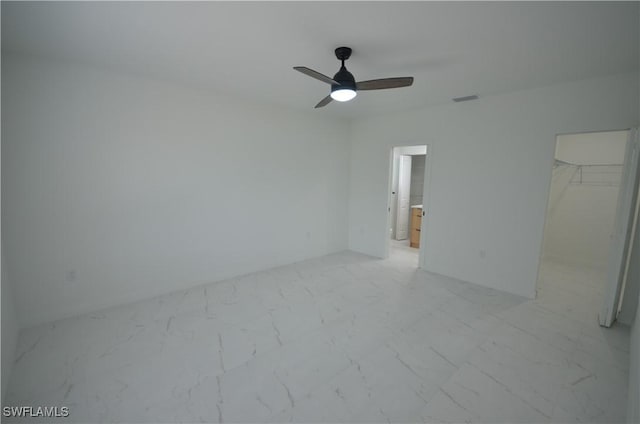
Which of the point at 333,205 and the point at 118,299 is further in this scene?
the point at 333,205

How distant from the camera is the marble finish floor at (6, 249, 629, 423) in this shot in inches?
68.3

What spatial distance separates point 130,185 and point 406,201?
5341 mm

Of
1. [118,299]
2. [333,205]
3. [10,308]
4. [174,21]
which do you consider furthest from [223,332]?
[333,205]

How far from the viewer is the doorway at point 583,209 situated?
4289 millimetres

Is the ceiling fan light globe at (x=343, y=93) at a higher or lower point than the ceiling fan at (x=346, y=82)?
lower

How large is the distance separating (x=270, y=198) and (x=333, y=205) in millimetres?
1364

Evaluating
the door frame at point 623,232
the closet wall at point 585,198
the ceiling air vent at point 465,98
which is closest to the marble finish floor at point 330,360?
the door frame at point 623,232

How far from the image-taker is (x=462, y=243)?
391 cm

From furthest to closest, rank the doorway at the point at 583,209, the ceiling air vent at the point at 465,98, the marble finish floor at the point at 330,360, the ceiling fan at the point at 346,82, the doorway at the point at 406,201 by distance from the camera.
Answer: the doorway at the point at 406,201, the doorway at the point at 583,209, the ceiling air vent at the point at 465,98, the ceiling fan at the point at 346,82, the marble finish floor at the point at 330,360

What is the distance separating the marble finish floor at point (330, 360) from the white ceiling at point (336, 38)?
249 cm

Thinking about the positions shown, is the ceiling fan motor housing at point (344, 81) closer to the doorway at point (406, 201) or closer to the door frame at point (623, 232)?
the door frame at point (623, 232)

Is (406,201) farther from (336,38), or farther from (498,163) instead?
(336,38)

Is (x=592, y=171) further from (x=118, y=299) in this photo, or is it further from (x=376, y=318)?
(x=118, y=299)

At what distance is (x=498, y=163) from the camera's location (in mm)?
3510
